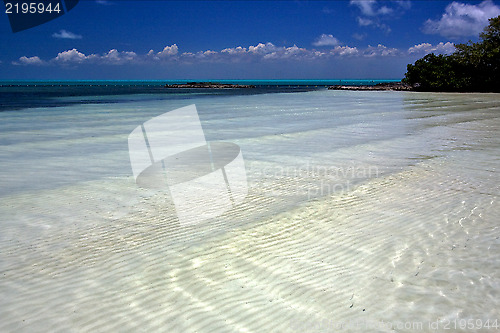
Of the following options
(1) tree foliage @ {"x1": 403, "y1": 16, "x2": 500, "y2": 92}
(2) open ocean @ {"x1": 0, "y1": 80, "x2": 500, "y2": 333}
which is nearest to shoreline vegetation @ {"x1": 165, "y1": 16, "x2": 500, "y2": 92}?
(1) tree foliage @ {"x1": 403, "y1": 16, "x2": 500, "y2": 92}

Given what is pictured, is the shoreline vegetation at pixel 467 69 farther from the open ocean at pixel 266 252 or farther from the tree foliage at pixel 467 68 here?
the open ocean at pixel 266 252

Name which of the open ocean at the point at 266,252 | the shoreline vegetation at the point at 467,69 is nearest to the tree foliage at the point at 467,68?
the shoreline vegetation at the point at 467,69

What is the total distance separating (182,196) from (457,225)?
3.54 meters

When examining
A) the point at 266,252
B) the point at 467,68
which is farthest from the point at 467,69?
the point at 266,252

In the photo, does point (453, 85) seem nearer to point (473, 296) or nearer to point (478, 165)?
point (478, 165)

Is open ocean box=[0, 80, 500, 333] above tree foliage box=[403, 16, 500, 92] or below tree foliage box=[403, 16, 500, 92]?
below

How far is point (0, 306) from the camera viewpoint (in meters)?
2.70

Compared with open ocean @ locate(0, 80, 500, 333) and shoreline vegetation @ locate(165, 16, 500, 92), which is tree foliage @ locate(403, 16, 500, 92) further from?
open ocean @ locate(0, 80, 500, 333)

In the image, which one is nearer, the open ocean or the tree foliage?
the open ocean

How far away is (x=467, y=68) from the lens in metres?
44.1

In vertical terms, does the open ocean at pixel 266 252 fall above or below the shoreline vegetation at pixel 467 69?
below

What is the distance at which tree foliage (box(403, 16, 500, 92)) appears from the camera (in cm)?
4181

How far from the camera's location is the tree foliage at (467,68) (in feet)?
137

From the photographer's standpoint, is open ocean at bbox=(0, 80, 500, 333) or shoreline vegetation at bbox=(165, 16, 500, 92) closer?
open ocean at bbox=(0, 80, 500, 333)
